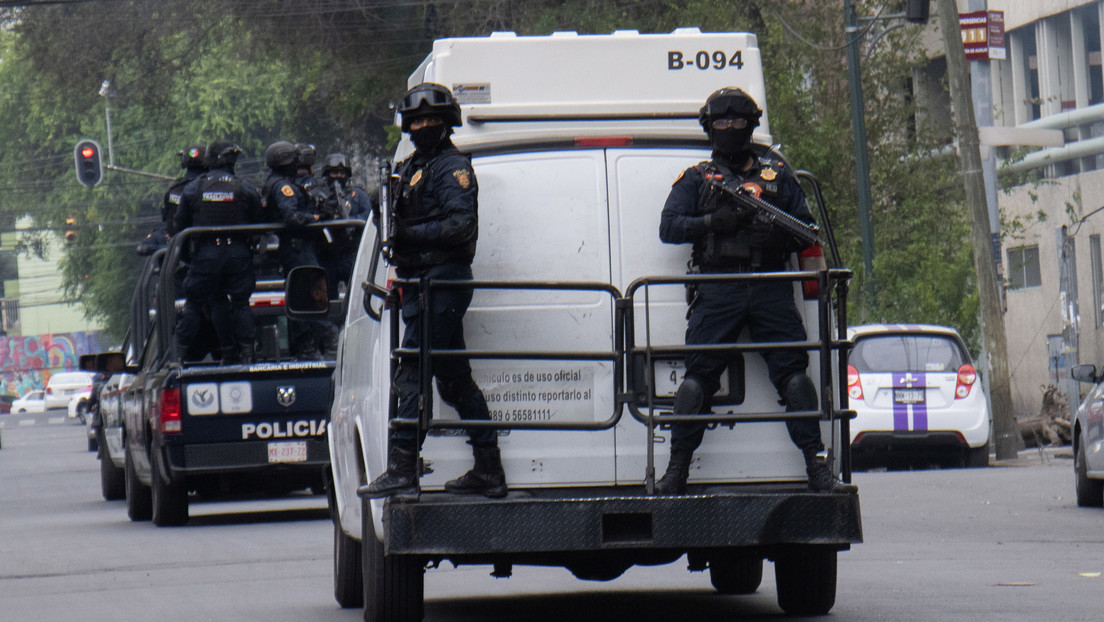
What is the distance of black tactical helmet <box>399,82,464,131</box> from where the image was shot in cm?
772

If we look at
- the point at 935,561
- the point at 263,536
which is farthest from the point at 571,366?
the point at 263,536

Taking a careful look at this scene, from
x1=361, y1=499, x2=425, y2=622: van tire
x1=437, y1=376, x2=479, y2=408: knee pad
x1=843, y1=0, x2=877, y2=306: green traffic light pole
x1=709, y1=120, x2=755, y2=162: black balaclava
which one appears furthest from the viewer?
x1=843, y1=0, x2=877, y2=306: green traffic light pole

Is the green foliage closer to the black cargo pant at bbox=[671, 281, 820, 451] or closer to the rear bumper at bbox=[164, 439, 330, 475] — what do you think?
the rear bumper at bbox=[164, 439, 330, 475]

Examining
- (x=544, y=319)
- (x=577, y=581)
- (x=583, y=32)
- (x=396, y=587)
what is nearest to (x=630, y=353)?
(x=544, y=319)

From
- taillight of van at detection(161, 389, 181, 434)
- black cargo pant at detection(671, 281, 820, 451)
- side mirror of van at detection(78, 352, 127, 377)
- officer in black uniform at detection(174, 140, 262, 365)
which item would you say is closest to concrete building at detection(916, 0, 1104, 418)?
officer in black uniform at detection(174, 140, 262, 365)

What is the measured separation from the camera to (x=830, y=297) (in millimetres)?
7605

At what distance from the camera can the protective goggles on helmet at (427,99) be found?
25.3ft

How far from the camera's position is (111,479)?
21172mm

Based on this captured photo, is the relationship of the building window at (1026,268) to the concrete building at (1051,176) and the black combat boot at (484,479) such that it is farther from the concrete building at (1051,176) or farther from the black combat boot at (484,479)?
the black combat boot at (484,479)

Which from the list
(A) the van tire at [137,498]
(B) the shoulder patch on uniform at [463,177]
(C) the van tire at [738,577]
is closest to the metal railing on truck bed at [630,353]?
(B) the shoulder patch on uniform at [463,177]

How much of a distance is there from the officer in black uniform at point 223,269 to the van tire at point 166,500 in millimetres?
1027

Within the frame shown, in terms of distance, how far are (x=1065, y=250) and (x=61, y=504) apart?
12.5 m

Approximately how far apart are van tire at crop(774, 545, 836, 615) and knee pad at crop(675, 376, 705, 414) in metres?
1.21

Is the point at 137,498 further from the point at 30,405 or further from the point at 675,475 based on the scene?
the point at 30,405
